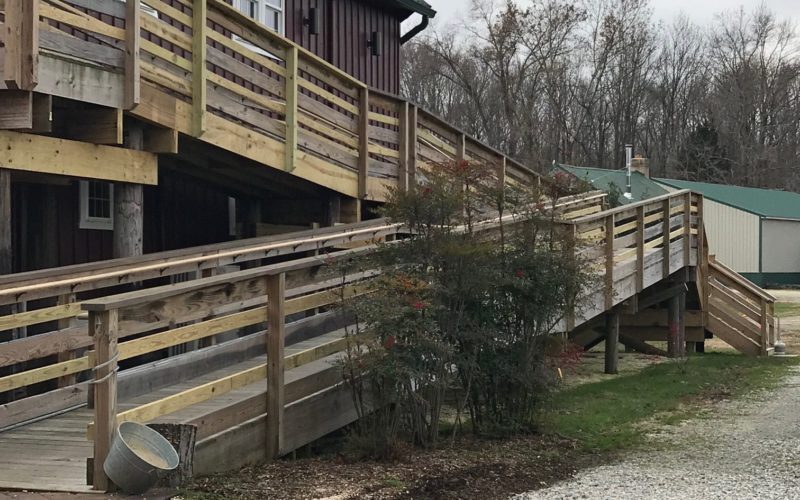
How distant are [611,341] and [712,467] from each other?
673cm

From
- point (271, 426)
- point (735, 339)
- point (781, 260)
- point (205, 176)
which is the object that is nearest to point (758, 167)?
point (781, 260)

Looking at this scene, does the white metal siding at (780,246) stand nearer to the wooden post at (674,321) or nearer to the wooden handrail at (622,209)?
the wooden post at (674,321)

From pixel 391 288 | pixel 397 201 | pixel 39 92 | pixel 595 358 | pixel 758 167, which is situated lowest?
pixel 595 358

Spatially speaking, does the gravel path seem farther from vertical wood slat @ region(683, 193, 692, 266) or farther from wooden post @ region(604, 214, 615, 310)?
vertical wood slat @ region(683, 193, 692, 266)

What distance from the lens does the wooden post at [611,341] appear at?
13758 millimetres

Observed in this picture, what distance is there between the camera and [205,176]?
10.8 metres

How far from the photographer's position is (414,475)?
243 inches

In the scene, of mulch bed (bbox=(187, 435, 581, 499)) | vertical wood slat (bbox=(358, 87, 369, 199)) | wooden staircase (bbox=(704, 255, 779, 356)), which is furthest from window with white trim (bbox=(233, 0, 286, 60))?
wooden staircase (bbox=(704, 255, 779, 356))

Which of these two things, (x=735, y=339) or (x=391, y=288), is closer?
(x=391, y=288)

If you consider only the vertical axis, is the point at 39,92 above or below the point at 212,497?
above

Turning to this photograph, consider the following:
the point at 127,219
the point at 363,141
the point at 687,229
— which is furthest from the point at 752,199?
the point at 127,219

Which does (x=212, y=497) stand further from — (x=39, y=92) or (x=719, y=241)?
(x=719, y=241)

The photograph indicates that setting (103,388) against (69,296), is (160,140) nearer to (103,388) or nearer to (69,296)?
(69,296)

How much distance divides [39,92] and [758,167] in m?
53.6
